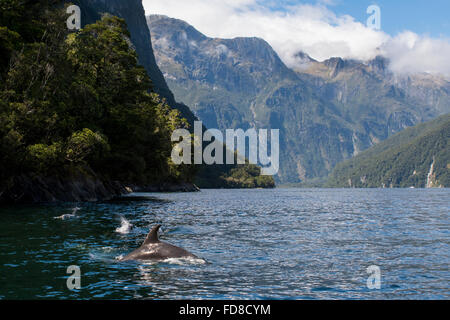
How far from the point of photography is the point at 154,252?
1864cm

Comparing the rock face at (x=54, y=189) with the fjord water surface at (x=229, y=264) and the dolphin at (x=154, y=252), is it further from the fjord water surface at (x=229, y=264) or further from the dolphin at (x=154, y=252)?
the dolphin at (x=154, y=252)

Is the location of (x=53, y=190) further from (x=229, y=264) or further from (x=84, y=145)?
(x=229, y=264)

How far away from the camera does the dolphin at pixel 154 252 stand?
61.0 feet

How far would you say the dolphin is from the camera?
61.0 feet

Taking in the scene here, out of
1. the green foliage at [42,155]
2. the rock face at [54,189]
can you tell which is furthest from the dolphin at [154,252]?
the rock face at [54,189]

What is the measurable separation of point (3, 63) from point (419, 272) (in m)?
52.2

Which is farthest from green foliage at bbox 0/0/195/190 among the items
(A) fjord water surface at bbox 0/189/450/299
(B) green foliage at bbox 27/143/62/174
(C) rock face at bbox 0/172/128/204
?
(A) fjord water surface at bbox 0/189/450/299

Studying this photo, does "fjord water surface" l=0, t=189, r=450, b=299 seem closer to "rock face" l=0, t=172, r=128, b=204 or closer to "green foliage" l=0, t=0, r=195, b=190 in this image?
"green foliage" l=0, t=0, r=195, b=190

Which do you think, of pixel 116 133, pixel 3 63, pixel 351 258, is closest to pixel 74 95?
pixel 3 63

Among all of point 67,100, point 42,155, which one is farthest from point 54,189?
point 67,100

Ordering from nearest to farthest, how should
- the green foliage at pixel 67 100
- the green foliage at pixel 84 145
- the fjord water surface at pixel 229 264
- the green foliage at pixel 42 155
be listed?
the fjord water surface at pixel 229 264 → the green foliage at pixel 42 155 → the green foliage at pixel 67 100 → the green foliage at pixel 84 145

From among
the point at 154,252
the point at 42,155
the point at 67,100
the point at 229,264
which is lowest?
the point at 229,264

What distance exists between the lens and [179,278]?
15.5m
